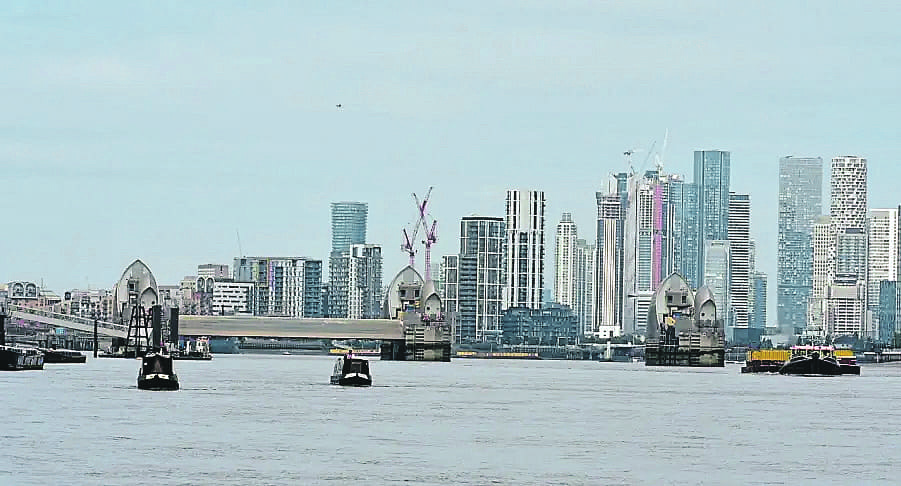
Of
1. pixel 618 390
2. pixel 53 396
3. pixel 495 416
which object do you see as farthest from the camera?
pixel 618 390

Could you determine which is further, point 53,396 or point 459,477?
point 53,396

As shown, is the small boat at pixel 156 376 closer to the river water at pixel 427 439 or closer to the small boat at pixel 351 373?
the river water at pixel 427 439

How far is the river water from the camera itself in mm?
79750

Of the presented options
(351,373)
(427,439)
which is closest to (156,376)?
(351,373)

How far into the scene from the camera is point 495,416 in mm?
Answer: 124625

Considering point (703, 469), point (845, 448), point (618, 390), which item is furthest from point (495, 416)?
point (618, 390)

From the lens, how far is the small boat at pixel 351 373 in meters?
180

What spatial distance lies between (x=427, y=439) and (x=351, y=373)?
265 feet

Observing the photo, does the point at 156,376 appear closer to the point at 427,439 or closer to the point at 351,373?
the point at 351,373

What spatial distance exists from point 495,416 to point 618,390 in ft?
230

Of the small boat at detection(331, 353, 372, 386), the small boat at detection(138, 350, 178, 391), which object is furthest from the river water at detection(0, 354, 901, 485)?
the small boat at detection(331, 353, 372, 386)

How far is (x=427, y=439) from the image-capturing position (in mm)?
100125

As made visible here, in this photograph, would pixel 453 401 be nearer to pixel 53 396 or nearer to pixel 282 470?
pixel 53 396

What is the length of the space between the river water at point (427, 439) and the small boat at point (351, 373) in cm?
1749
